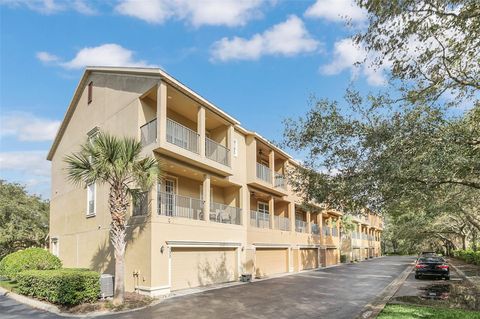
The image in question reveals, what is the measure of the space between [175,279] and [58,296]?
5.32 metres

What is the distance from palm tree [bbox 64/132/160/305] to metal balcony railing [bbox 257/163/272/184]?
11.5 m

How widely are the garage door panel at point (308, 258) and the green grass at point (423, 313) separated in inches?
818

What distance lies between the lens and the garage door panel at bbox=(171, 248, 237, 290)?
17.6 metres

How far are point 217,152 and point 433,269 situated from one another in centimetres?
1465

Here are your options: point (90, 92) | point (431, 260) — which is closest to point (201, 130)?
point (90, 92)

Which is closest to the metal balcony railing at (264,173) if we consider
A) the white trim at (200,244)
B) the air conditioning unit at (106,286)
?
the white trim at (200,244)

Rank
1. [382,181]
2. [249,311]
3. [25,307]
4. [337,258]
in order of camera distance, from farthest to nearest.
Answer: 1. [337,258]
2. [25,307]
3. [249,311]
4. [382,181]

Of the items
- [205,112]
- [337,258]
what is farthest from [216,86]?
[337,258]

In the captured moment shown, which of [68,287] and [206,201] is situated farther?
[206,201]

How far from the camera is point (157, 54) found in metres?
16.5

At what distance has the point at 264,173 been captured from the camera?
26406 millimetres

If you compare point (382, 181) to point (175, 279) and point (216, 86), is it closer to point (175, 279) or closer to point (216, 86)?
point (175, 279)

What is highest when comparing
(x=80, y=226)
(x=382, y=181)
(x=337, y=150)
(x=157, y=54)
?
(x=157, y=54)

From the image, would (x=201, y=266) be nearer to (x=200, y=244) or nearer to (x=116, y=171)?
(x=200, y=244)
